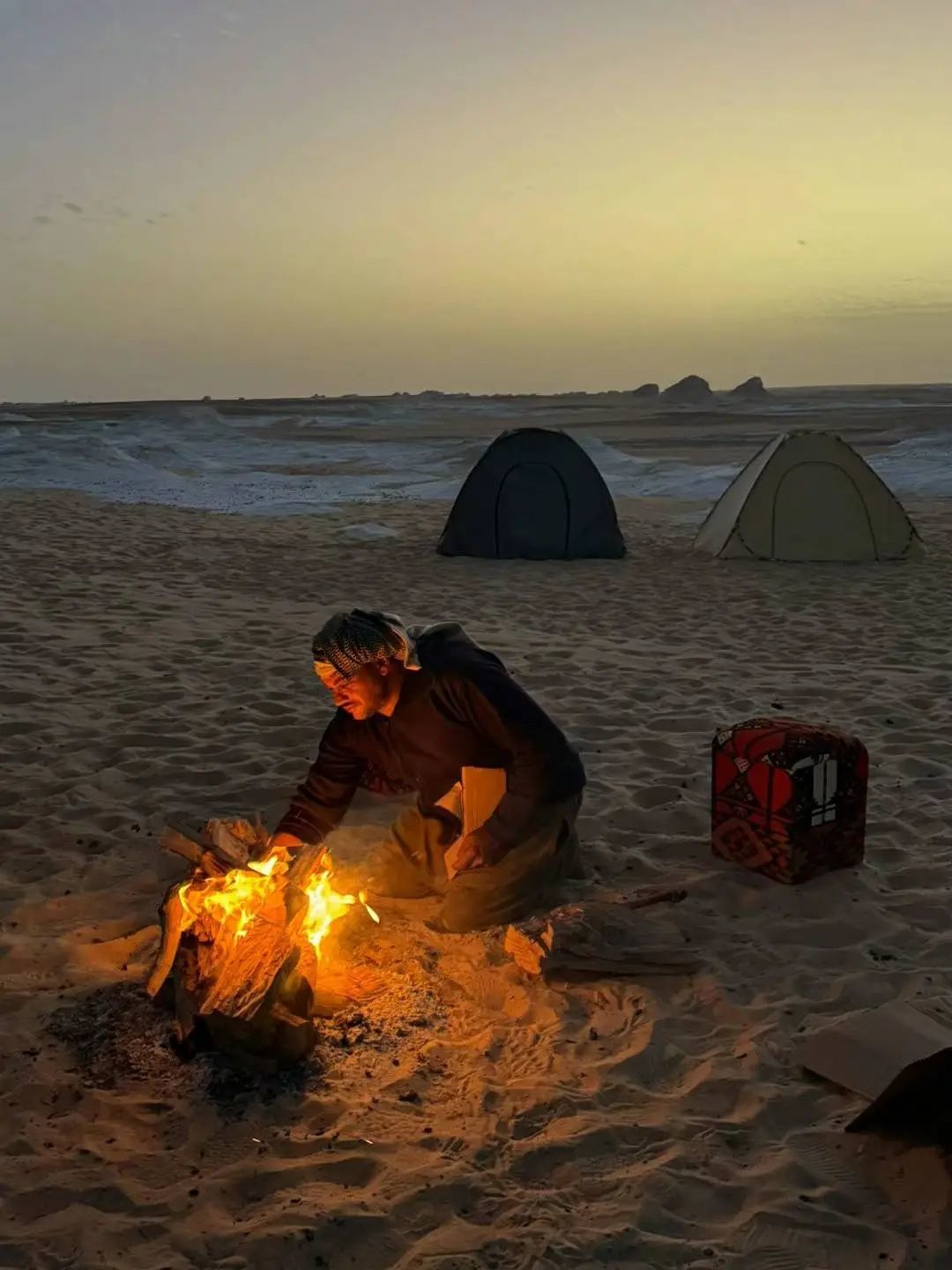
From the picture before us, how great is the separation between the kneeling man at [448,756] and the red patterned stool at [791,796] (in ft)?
2.56

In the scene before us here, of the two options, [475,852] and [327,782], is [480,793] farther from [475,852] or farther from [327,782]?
[327,782]

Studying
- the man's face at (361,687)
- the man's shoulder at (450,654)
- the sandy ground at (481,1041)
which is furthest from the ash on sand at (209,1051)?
the man's shoulder at (450,654)

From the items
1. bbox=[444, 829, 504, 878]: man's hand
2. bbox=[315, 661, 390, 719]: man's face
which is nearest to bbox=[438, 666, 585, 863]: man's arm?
bbox=[444, 829, 504, 878]: man's hand

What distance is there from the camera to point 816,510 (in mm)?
12352

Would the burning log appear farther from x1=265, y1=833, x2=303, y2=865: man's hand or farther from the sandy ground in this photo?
x1=265, y1=833, x2=303, y2=865: man's hand

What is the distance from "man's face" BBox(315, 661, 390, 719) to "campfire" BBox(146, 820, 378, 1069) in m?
0.47

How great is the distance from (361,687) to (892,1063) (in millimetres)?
1878

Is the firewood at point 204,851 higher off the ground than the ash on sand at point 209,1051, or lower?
higher

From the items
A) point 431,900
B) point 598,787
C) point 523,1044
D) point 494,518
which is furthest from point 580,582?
point 523,1044

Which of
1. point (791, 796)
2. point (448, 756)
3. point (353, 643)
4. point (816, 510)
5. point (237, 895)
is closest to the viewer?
point (237, 895)

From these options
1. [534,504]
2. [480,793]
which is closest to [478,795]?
[480,793]

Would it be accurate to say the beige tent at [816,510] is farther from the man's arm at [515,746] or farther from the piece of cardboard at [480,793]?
the man's arm at [515,746]

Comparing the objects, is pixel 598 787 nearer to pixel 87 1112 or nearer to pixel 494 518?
pixel 87 1112

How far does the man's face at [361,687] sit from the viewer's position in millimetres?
3369
